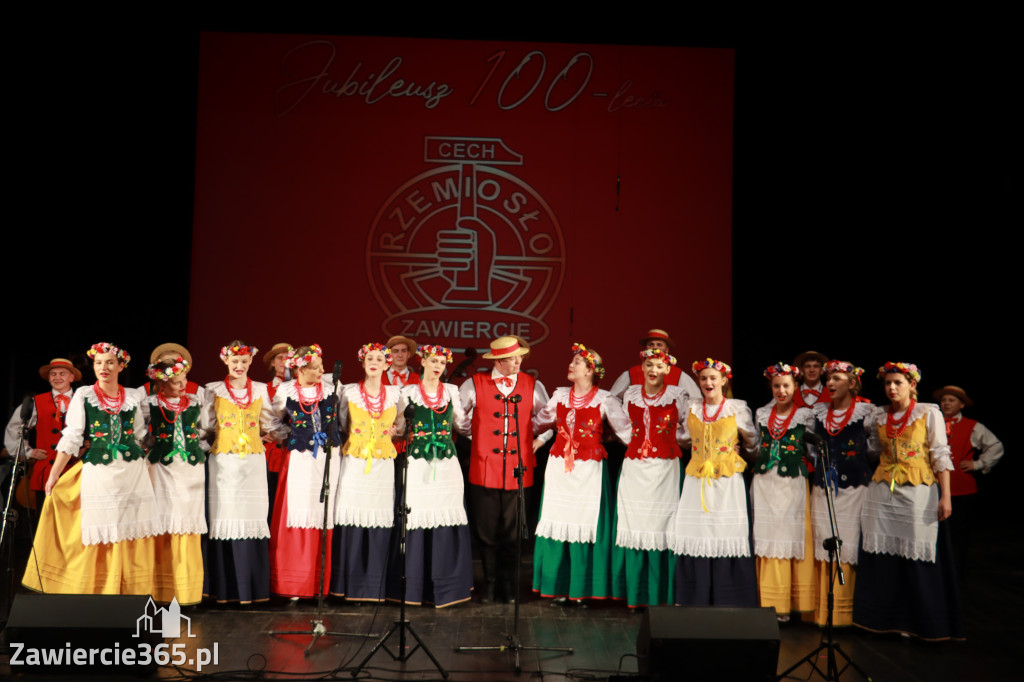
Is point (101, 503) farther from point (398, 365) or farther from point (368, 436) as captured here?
point (398, 365)

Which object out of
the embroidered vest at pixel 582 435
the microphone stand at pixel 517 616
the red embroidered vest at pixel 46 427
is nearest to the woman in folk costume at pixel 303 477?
the microphone stand at pixel 517 616

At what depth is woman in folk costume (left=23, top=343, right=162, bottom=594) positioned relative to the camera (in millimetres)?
4742

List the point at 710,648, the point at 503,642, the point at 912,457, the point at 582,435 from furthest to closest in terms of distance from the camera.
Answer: the point at 582,435 < the point at 912,457 < the point at 503,642 < the point at 710,648

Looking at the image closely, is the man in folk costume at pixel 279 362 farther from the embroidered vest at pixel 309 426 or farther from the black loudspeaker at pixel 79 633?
the black loudspeaker at pixel 79 633

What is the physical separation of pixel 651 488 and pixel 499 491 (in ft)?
3.22

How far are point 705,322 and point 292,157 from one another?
4.07 meters

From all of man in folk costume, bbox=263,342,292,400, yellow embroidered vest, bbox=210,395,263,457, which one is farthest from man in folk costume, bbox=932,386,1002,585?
yellow embroidered vest, bbox=210,395,263,457

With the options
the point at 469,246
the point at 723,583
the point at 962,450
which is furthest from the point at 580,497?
the point at 962,450

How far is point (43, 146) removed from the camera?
24.7 ft

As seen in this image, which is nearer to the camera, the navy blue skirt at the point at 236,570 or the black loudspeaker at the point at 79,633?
the black loudspeaker at the point at 79,633

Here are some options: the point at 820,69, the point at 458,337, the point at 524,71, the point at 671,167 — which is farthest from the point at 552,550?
the point at 820,69

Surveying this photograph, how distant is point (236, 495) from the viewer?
5.17 metres

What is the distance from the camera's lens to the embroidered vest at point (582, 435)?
211 inches

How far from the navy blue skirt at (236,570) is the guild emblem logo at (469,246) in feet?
9.75
